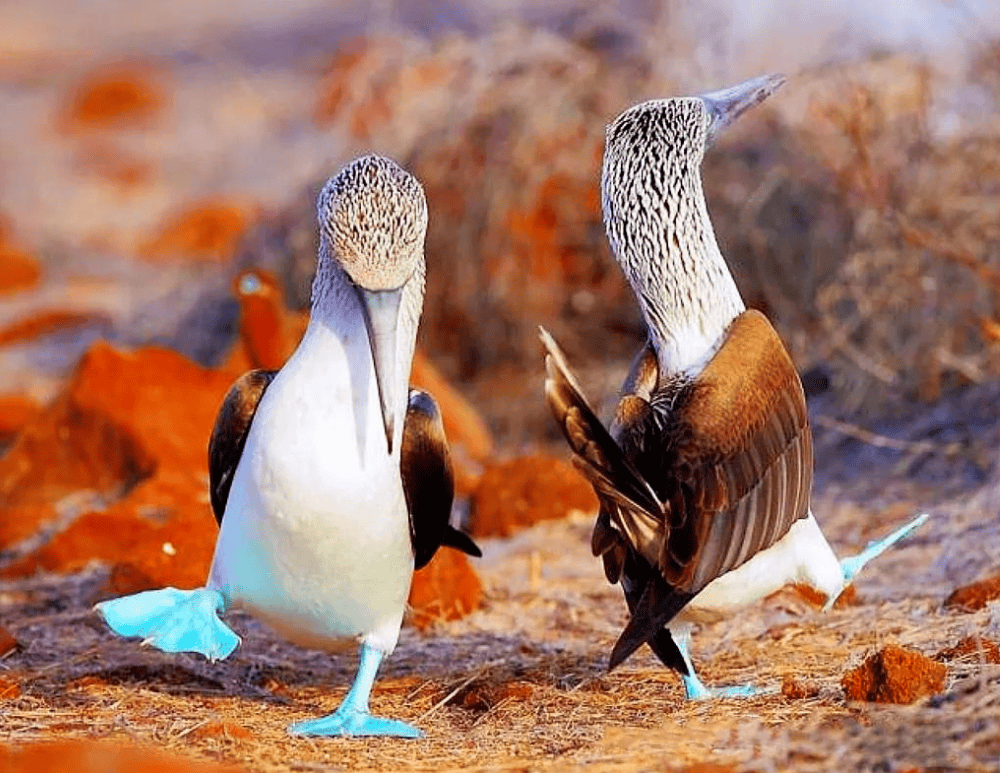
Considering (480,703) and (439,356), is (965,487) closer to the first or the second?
(480,703)

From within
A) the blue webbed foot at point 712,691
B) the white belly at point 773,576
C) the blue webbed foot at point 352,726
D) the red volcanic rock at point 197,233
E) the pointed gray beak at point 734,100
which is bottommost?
the blue webbed foot at point 712,691

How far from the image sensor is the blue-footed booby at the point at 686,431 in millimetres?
4707

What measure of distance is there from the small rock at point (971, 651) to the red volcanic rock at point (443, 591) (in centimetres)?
202

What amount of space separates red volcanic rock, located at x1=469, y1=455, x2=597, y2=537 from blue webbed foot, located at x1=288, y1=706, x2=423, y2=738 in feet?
11.2

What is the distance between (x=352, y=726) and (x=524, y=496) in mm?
3556

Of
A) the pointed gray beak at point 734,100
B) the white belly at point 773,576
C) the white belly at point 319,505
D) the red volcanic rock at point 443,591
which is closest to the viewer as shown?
the white belly at point 319,505

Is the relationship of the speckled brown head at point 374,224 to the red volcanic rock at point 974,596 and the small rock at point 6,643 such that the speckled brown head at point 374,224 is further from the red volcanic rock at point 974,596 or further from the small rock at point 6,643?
the red volcanic rock at point 974,596

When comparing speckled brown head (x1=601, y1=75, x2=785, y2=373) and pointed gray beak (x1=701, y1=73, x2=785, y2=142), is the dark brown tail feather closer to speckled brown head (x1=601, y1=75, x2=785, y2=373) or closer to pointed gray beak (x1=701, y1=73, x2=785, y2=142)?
speckled brown head (x1=601, y1=75, x2=785, y2=373)

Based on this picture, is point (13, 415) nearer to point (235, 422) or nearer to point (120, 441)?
point (120, 441)

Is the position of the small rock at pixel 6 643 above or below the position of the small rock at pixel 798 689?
above

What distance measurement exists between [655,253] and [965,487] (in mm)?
3383

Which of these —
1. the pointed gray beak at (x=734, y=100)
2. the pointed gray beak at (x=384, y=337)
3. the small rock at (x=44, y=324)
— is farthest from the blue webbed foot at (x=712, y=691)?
the small rock at (x=44, y=324)

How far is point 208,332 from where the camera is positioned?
1227 centimetres

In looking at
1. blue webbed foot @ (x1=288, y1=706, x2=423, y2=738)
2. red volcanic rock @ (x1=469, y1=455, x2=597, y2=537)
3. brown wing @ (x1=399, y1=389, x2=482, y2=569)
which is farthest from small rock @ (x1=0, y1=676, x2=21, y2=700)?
red volcanic rock @ (x1=469, y1=455, x2=597, y2=537)
